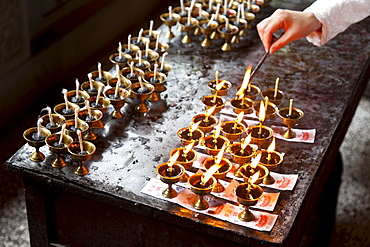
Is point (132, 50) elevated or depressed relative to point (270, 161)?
depressed

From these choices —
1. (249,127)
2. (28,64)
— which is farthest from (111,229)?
(28,64)

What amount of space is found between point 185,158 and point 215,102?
0.65m

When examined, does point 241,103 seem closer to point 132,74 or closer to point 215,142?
point 215,142

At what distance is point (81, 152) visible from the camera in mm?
2879

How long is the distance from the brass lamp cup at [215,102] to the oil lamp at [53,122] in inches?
32.7

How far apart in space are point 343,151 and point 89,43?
99.1 inches

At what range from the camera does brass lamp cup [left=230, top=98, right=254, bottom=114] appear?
10.9ft

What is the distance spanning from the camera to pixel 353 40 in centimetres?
447

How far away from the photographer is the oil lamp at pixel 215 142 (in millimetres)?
2951

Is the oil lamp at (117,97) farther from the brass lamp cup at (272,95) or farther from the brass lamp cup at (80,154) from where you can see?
the brass lamp cup at (272,95)

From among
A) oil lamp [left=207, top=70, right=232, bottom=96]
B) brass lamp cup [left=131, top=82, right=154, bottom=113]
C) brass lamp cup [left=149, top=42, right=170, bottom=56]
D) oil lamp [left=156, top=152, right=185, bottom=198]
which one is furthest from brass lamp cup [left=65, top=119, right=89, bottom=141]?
brass lamp cup [left=149, top=42, right=170, bottom=56]

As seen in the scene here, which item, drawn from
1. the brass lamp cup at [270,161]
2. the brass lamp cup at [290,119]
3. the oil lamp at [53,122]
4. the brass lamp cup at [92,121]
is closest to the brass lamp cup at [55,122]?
the oil lamp at [53,122]

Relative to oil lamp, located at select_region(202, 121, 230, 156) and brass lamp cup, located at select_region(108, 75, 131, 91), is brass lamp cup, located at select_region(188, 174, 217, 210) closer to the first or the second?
oil lamp, located at select_region(202, 121, 230, 156)

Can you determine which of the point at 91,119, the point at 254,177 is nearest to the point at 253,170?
the point at 254,177
